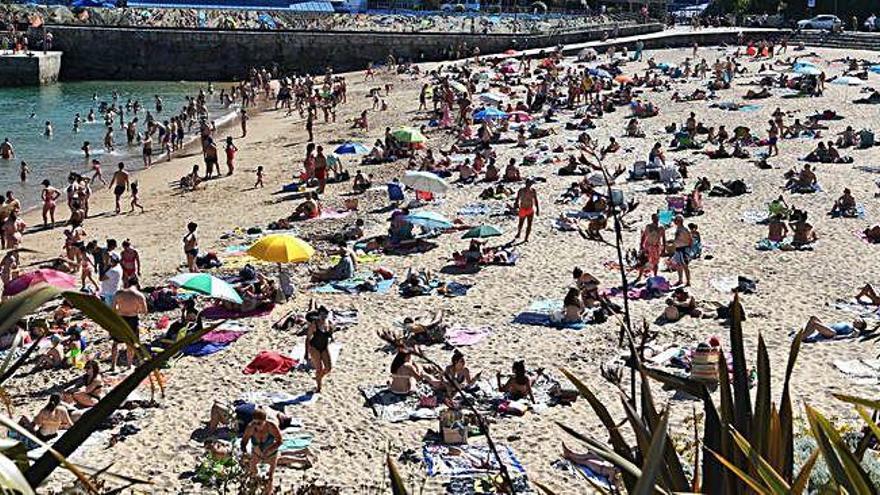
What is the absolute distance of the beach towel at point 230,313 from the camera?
13.5 metres

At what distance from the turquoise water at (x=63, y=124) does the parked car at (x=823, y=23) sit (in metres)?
25.7

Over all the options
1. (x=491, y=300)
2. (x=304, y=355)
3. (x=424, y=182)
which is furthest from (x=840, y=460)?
(x=424, y=182)

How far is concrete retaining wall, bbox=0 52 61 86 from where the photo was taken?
45.1m

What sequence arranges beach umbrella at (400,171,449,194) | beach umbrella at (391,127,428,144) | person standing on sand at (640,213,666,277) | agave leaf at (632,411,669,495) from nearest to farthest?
agave leaf at (632,411,669,495), person standing on sand at (640,213,666,277), beach umbrella at (400,171,449,194), beach umbrella at (391,127,428,144)

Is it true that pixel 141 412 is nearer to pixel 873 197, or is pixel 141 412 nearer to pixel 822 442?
pixel 822 442

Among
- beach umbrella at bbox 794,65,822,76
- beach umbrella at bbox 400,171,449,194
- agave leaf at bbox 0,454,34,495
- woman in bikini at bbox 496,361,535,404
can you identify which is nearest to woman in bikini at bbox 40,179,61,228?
beach umbrella at bbox 400,171,449,194

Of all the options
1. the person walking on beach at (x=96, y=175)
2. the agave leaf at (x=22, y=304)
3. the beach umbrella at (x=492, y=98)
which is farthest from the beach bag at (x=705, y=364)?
the beach umbrella at (x=492, y=98)

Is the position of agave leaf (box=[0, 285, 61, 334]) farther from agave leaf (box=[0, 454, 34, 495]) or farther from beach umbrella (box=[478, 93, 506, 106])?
beach umbrella (box=[478, 93, 506, 106])

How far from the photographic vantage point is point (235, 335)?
12703 millimetres

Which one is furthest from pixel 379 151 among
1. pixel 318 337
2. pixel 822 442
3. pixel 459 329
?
pixel 822 442

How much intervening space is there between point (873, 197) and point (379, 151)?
33.6ft

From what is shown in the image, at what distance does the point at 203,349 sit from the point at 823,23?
145ft

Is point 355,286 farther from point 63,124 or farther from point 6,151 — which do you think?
point 63,124

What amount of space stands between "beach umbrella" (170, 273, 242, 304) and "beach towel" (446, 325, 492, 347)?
2443 millimetres
